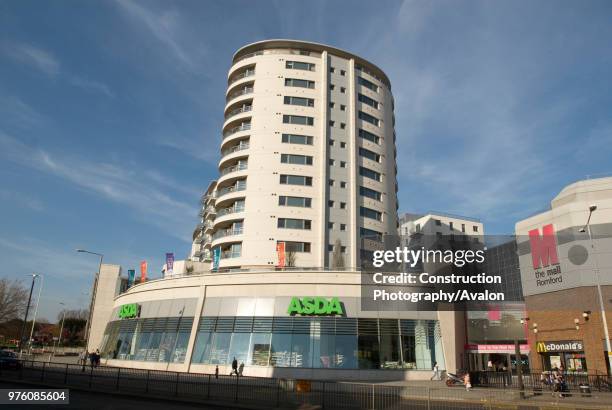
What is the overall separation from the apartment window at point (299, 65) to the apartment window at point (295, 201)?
1944 centimetres

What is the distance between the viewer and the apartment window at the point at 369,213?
58.1 metres

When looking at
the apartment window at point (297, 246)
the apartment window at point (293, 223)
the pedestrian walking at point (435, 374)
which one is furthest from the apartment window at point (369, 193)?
the pedestrian walking at point (435, 374)

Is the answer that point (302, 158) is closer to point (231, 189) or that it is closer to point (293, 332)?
point (231, 189)

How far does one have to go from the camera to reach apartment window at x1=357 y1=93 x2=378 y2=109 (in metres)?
63.6

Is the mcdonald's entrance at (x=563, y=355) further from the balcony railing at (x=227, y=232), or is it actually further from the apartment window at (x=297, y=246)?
the balcony railing at (x=227, y=232)

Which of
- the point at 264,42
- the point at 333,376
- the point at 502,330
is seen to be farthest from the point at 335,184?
the point at 502,330

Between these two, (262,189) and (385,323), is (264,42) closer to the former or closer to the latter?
(262,189)

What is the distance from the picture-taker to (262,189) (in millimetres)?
54969

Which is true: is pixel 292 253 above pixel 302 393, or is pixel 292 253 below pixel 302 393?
above

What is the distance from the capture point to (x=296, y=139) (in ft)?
189

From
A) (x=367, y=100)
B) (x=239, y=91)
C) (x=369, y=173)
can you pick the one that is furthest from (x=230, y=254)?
(x=367, y=100)

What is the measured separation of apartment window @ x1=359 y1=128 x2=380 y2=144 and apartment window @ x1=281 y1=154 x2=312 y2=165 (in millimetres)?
9694

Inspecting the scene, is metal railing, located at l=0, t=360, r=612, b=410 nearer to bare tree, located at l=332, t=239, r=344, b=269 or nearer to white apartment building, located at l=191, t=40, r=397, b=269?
bare tree, located at l=332, t=239, r=344, b=269

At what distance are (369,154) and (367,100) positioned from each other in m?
8.61
